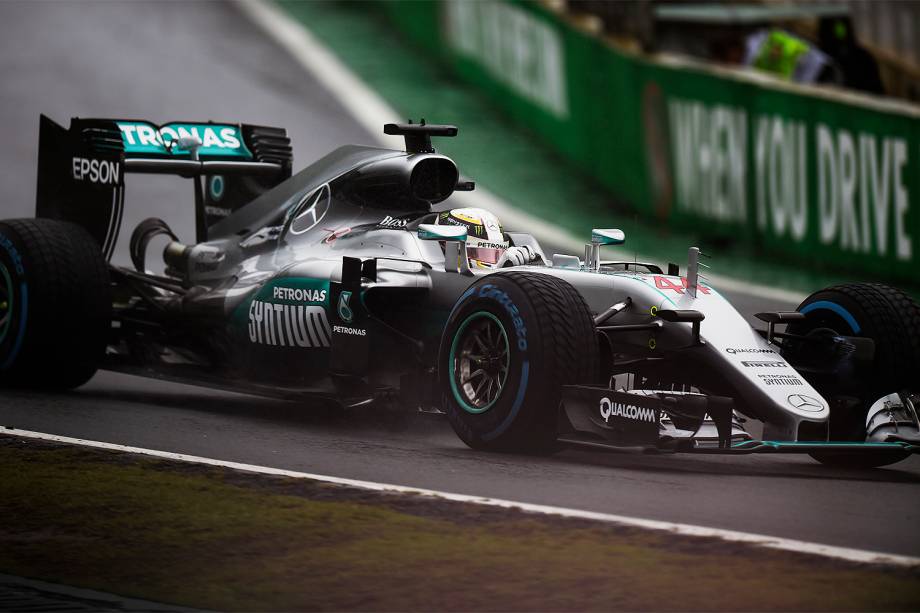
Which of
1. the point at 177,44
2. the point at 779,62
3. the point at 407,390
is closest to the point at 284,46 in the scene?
the point at 177,44

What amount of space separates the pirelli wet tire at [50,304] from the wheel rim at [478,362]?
3180 millimetres

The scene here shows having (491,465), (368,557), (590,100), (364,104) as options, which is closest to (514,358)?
(491,465)

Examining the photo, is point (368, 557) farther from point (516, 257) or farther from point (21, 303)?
point (21, 303)

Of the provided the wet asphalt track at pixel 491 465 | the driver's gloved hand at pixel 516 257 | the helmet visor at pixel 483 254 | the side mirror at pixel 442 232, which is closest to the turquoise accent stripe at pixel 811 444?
the wet asphalt track at pixel 491 465

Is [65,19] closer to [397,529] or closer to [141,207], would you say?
[141,207]

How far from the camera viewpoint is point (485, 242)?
34.9 ft

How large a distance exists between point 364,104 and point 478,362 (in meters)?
16.3

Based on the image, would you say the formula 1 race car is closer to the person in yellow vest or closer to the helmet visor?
the helmet visor

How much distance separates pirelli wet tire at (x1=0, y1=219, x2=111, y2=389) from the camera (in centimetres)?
1135

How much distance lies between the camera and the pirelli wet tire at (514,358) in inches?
349

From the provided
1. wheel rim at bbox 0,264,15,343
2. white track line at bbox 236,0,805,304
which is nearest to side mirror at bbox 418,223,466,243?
wheel rim at bbox 0,264,15,343

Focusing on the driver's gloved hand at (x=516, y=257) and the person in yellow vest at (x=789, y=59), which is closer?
the driver's gloved hand at (x=516, y=257)

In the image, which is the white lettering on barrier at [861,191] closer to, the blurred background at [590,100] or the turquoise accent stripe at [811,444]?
the blurred background at [590,100]

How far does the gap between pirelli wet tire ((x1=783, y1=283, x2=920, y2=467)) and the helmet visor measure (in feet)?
6.34
